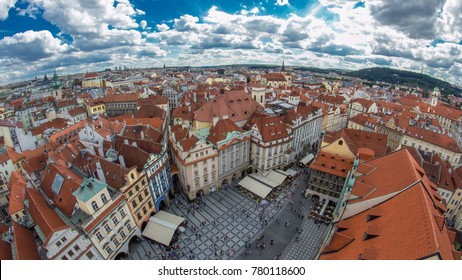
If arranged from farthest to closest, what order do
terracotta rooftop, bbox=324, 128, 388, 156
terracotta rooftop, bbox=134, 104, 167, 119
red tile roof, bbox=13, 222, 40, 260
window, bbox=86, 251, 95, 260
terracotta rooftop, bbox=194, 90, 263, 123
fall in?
terracotta rooftop, bbox=134, 104, 167, 119 → terracotta rooftop, bbox=194, 90, 263, 123 → terracotta rooftop, bbox=324, 128, 388, 156 → window, bbox=86, 251, 95, 260 → red tile roof, bbox=13, 222, 40, 260

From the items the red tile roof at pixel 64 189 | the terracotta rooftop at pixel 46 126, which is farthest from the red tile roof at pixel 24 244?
the terracotta rooftop at pixel 46 126

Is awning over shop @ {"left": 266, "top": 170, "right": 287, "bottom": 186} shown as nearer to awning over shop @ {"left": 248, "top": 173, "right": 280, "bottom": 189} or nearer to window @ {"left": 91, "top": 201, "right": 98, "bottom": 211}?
awning over shop @ {"left": 248, "top": 173, "right": 280, "bottom": 189}

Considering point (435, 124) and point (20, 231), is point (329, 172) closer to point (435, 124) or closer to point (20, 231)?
point (20, 231)

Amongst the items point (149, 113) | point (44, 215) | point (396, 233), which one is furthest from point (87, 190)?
point (149, 113)

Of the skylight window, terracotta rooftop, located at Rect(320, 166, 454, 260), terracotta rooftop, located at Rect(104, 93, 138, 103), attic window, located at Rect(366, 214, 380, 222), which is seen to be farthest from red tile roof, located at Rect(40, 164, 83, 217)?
terracotta rooftop, located at Rect(104, 93, 138, 103)

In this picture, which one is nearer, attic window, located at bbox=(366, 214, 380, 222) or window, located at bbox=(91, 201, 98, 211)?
attic window, located at bbox=(366, 214, 380, 222)

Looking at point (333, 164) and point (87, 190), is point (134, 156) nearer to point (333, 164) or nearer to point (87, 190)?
point (87, 190)
